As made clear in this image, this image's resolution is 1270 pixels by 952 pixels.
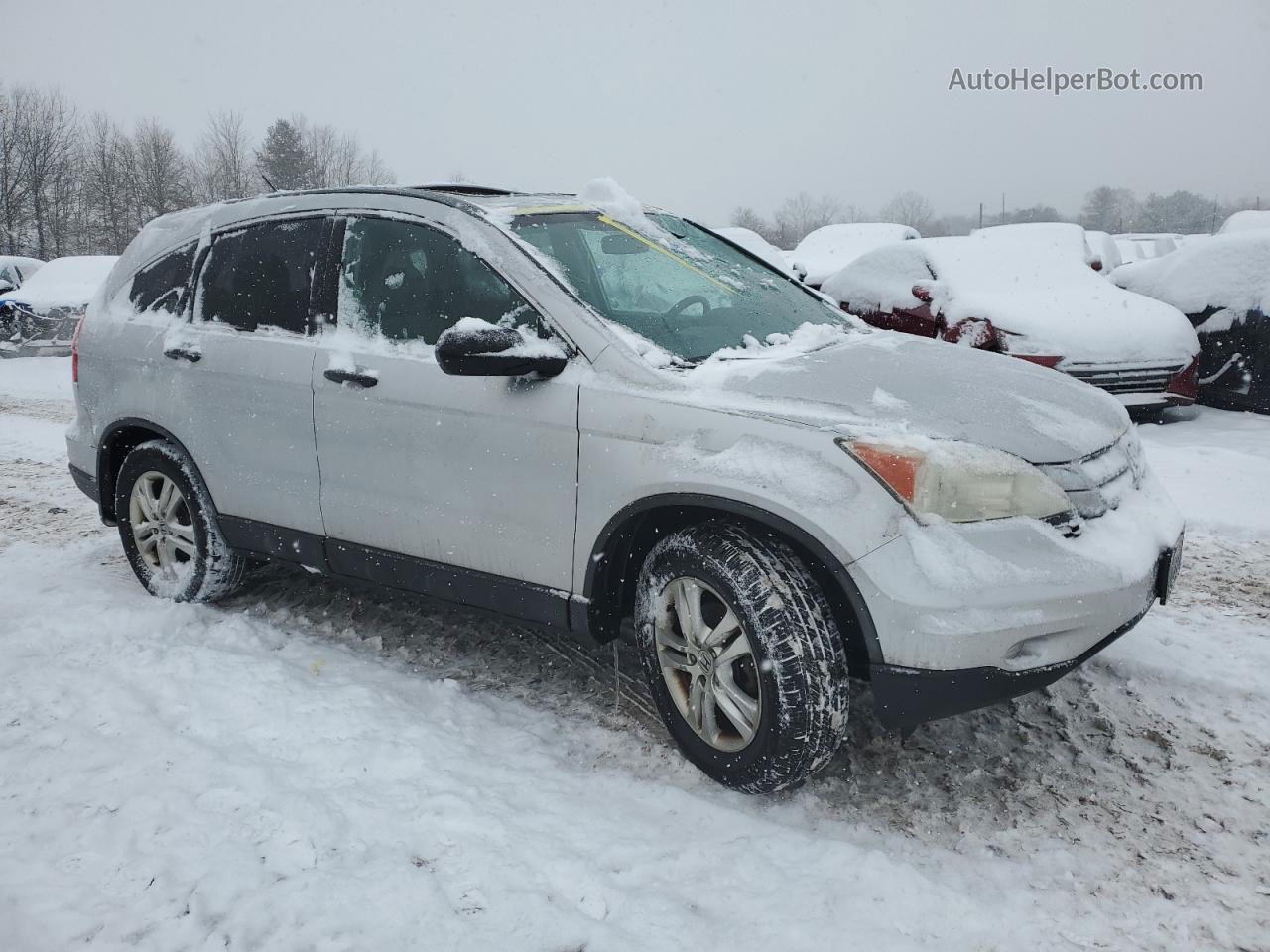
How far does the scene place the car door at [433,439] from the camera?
→ 2.97 metres

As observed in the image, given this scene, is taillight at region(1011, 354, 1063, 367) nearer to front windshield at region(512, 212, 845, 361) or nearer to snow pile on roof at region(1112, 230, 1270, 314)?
snow pile on roof at region(1112, 230, 1270, 314)

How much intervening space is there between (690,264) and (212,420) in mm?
2087

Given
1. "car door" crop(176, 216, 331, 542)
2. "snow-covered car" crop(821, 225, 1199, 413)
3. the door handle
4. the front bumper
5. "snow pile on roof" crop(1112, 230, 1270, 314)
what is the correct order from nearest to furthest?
the front bumper < the door handle < "car door" crop(176, 216, 331, 542) < "snow-covered car" crop(821, 225, 1199, 413) < "snow pile on roof" crop(1112, 230, 1270, 314)

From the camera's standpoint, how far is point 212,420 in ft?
12.7

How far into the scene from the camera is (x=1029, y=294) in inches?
301

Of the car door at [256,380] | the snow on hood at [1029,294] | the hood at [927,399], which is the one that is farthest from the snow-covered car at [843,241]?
the hood at [927,399]

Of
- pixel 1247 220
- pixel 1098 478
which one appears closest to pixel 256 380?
pixel 1098 478

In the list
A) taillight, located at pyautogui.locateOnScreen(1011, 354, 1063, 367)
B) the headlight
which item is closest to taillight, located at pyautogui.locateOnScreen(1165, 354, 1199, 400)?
taillight, located at pyautogui.locateOnScreen(1011, 354, 1063, 367)

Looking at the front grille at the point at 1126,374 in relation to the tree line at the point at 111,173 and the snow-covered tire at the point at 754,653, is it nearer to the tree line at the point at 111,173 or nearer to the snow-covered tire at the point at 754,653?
the snow-covered tire at the point at 754,653

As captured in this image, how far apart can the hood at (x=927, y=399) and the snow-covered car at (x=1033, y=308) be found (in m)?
4.19

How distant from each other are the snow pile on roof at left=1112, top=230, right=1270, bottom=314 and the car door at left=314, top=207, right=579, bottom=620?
7.22 meters

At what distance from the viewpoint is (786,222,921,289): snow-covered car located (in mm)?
13016

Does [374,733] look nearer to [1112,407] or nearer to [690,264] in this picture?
[690,264]

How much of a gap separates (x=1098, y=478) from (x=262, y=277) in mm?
3212
